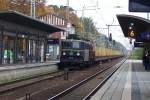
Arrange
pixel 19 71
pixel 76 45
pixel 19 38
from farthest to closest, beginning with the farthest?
1. pixel 76 45
2. pixel 19 38
3. pixel 19 71

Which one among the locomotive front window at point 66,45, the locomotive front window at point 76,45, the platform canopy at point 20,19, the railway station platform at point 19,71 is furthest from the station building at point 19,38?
the locomotive front window at point 76,45

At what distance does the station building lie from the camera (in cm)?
3275

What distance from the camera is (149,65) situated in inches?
1836

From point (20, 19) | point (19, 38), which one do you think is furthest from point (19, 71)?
point (19, 38)

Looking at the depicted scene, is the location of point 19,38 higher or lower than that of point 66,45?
higher

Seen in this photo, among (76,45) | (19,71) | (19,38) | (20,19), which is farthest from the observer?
(76,45)

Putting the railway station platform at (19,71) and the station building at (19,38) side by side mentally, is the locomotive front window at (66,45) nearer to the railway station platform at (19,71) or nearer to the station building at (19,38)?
the station building at (19,38)

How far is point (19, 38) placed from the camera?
120 feet

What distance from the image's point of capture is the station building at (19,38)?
3275cm

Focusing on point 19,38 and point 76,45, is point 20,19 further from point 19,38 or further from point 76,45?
point 76,45

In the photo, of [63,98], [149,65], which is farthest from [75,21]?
[63,98]

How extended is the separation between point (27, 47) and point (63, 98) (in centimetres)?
1894

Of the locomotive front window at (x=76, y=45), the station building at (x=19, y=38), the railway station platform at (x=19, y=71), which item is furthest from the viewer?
the locomotive front window at (x=76, y=45)

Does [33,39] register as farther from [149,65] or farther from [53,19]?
[53,19]
